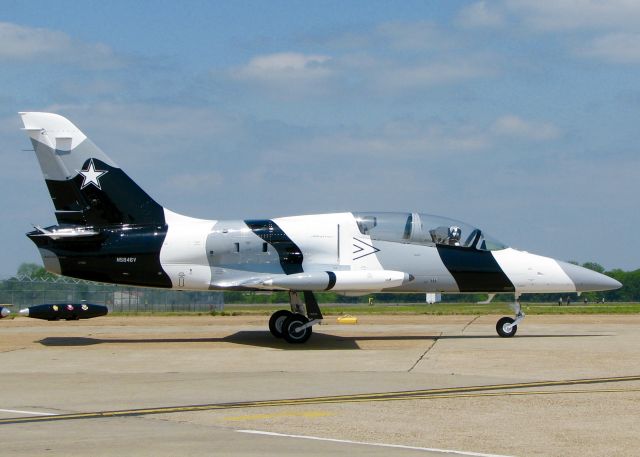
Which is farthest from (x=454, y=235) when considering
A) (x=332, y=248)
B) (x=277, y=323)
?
(x=277, y=323)

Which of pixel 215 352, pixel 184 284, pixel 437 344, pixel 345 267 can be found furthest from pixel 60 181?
pixel 437 344

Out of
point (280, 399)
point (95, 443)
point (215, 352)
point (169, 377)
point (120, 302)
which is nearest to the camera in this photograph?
point (95, 443)

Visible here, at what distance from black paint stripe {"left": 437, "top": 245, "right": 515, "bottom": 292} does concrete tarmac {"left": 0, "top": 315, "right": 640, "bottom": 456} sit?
56.5 inches

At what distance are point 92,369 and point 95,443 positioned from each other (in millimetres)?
8279

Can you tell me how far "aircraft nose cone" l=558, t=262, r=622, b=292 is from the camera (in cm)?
2377

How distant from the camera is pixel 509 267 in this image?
920 inches

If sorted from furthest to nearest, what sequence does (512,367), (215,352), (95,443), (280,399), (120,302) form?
1. (120,302)
2. (215,352)
3. (512,367)
4. (280,399)
5. (95,443)

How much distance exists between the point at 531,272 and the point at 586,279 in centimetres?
158

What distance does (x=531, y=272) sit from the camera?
23453 millimetres

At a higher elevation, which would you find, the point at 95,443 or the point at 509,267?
the point at 509,267

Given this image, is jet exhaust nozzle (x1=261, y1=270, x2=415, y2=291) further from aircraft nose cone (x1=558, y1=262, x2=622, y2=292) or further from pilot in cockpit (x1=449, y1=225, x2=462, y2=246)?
aircraft nose cone (x1=558, y1=262, x2=622, y2=292)

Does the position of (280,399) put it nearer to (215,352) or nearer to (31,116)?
(215,352)

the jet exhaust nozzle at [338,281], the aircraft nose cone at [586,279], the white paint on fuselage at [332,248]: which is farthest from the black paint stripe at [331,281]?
the aircraft nose cone at [586,279]

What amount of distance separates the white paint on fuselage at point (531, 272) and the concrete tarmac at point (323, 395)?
1.41 metres
